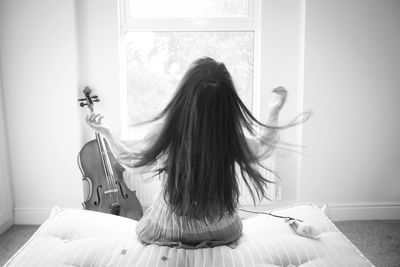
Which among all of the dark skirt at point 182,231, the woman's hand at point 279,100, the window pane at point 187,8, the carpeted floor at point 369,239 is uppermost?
the window pane at point 187,8

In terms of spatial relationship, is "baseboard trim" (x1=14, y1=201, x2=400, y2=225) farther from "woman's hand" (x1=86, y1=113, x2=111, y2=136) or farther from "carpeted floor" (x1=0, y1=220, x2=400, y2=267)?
"woman's hand" (x1=86, y1=113, x2=111, y2=136)

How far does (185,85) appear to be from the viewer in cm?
118

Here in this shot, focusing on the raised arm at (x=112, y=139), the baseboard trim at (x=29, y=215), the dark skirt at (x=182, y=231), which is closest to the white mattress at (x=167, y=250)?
the dark skirt at (x=182, y=231)

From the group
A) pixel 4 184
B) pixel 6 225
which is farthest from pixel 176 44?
pixel 6 225

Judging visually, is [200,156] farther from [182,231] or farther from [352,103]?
[352,103]

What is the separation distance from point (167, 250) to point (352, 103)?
7.41 ft

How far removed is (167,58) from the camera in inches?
126

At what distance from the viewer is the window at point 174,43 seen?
10.1 feet

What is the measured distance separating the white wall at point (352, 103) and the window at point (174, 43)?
0.53 meters

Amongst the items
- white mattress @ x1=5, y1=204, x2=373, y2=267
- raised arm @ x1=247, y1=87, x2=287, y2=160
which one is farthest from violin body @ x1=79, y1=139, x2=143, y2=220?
raised arm @ x1=247, y1=87, x2=287, y2=160

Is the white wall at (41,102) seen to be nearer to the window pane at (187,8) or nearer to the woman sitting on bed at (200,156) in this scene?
the window pane at (187,8)

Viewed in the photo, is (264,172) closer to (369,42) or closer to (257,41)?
(257,41)

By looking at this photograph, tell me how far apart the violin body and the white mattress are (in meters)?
1.07

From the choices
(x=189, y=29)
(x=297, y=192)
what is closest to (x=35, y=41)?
(x=189, y=29)
